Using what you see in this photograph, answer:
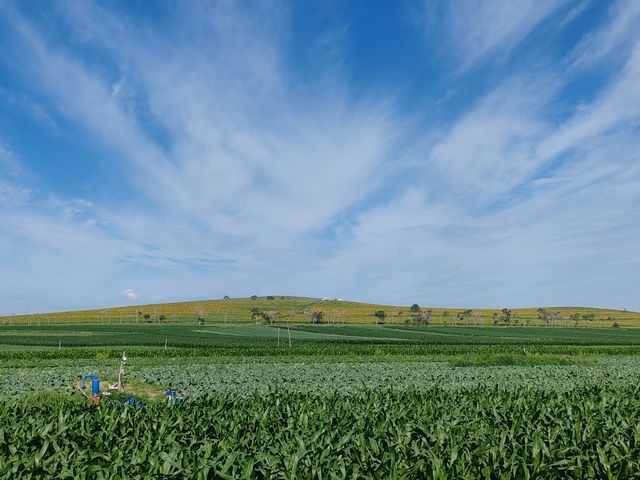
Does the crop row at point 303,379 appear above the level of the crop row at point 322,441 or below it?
below

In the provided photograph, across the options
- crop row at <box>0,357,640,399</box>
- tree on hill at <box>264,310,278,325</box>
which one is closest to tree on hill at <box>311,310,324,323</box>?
tree on hill at <box>264,310,278,325</box>

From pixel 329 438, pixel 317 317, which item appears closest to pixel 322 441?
pixel 329 438

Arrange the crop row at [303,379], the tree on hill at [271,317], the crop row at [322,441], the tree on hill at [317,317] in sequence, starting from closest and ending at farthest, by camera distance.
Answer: the crop row at [322,441], the crop row at [303,379], the tree on hill at [271,317], the tree on hill at [317,317]

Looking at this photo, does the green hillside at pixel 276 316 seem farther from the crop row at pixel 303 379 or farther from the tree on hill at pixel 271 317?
the crop row at pixel 303 379

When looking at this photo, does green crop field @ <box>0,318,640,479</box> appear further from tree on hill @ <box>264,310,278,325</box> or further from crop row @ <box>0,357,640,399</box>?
tree on hill @ <box>264,310,278,325</box>

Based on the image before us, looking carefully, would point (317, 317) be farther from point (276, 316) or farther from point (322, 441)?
point (322, 441)

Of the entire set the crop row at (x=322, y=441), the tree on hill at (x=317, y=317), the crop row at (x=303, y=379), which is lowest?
the crop row at (x=303, y=379)

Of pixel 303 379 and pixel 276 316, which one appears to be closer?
pixel 303 379

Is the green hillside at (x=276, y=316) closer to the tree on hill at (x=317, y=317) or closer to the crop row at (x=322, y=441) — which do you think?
the tree on hill at (x=317, y=317)

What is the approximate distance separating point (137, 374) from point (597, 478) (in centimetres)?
2580

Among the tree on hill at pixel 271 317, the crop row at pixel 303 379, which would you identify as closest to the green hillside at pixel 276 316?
the tree on hill at pixel 271 317

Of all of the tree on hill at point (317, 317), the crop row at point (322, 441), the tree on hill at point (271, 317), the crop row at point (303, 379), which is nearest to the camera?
the crop row at point (322, 441)

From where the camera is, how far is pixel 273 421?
8.19 meters

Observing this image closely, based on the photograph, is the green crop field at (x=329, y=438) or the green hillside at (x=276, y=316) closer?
the green crop field at (x=329, y=438)
